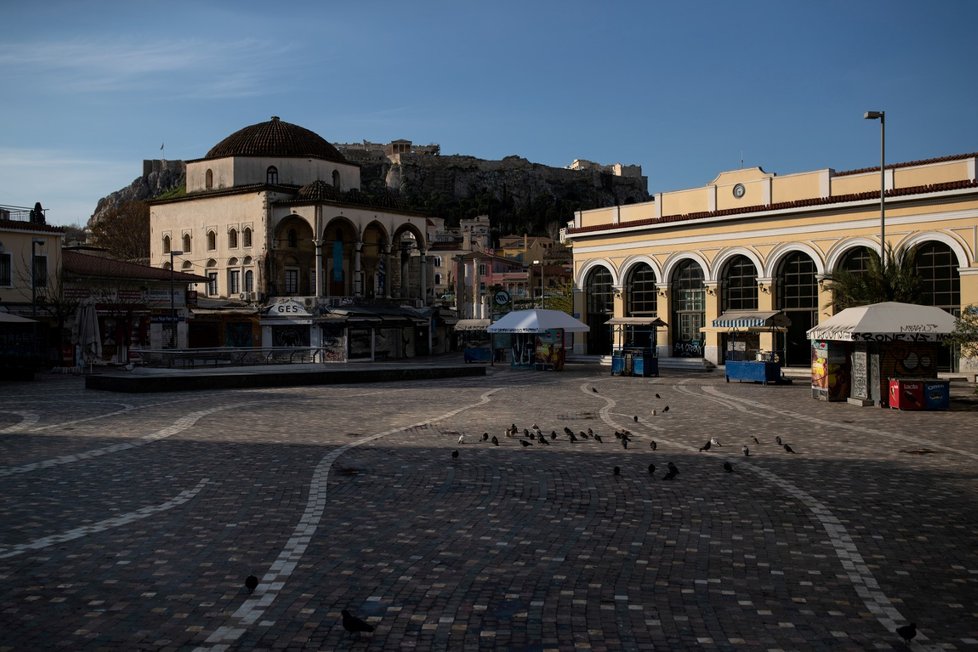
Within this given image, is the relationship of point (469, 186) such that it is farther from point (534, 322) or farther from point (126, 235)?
point (534, 322)

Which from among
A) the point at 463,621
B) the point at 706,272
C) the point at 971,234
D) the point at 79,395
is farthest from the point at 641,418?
the point at 706,272

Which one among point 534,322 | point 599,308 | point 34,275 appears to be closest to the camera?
point 534,322

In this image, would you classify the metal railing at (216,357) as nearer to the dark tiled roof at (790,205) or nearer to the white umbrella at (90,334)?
the white umbrella at (90,334)

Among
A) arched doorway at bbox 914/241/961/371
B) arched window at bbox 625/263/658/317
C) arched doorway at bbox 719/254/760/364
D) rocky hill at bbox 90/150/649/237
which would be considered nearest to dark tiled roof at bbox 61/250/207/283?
arched window at bbox 625/263/658/317

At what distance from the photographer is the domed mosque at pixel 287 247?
5162 centimetres

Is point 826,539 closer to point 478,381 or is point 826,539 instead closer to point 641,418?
point 641,418

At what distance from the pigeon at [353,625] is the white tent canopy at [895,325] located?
1823 centimetres

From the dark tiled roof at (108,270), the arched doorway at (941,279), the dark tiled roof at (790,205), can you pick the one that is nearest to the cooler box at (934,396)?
the arched doorway at (941,279)

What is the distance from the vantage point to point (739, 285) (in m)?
41.3

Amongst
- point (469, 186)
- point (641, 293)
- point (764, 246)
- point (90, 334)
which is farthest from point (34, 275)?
point (469, 186)

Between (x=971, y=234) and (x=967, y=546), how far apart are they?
28.3 metres

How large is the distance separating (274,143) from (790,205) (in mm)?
33243

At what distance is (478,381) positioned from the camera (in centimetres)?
3197

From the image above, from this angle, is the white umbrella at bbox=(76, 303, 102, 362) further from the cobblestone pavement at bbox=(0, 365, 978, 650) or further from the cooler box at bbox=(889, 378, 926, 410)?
the cooler box at bbox=(889, 378, 926, 410)
